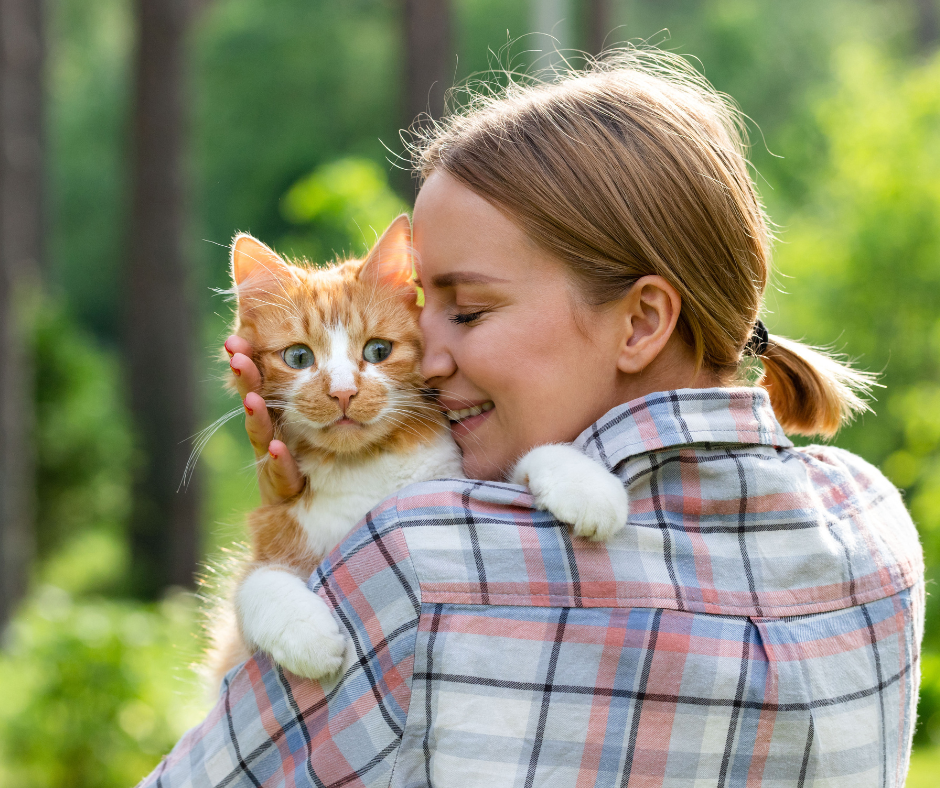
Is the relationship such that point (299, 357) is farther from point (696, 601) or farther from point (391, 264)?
point (696, 601)

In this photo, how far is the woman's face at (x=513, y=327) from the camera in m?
1.73

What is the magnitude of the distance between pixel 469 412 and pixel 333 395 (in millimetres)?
303

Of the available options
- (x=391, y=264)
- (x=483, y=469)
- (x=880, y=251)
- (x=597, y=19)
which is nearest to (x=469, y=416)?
(x=483, y=469)

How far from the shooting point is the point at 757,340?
2.01 meters

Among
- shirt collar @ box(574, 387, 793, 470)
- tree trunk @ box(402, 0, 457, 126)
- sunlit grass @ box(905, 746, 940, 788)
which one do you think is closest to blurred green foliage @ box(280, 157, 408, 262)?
shirt collar @ box(574, 387, 793, 470)

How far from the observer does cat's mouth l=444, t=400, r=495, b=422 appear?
193 cm

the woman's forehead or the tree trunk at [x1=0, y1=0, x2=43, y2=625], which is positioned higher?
the woman's forehead

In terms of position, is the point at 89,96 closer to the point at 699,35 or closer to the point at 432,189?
the point at 699,35

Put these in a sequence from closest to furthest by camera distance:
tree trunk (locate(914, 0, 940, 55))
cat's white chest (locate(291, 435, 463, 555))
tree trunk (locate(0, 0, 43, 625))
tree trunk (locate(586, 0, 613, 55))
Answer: cat's white chest (locate(291, 435, 463, 555)), tree trunk (locate(0, 0, 43, 625)), tree trunk (locate(586, 0, 613, 55)), tree trunk (locate(914, 0, 940, 55))

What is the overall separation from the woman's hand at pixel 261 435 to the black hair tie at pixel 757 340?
104cm

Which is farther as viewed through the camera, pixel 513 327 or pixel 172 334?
pixel 172 334

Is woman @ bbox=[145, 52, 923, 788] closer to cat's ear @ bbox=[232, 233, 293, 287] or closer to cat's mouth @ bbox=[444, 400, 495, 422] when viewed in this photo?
cat's mouth @ bbox=[444, 400, 495, 422]

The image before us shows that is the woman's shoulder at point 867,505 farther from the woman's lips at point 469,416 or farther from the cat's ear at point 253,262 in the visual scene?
the cat's ear at point 253,262

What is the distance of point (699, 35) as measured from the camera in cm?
2097
